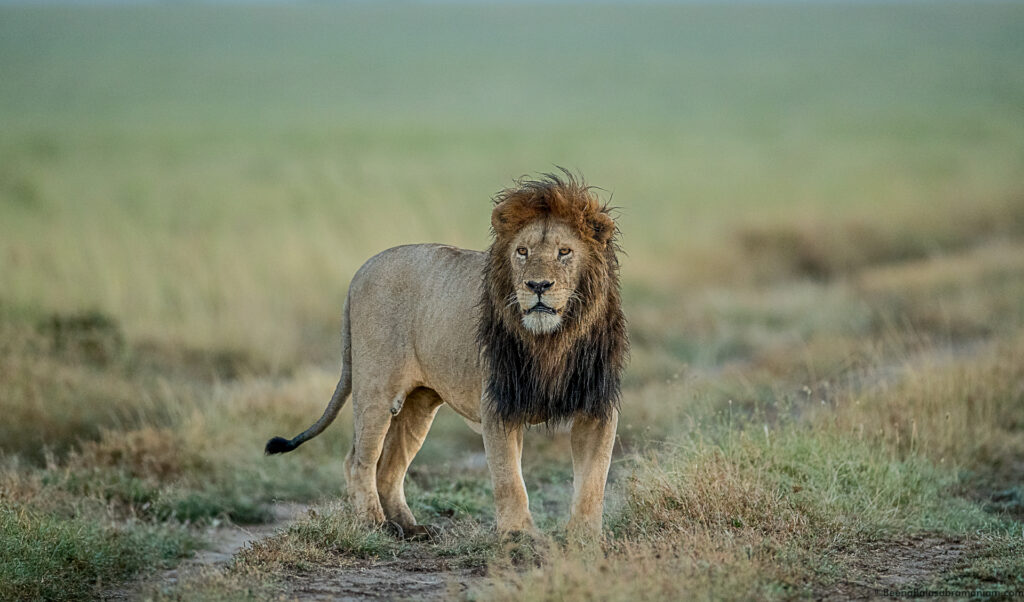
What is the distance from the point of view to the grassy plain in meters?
6.52

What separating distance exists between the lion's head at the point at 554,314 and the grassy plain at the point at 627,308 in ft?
1.62

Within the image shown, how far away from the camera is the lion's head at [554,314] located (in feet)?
19.7

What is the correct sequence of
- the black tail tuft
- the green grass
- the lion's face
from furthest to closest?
the green grass
the black tail tuft
the lion's face

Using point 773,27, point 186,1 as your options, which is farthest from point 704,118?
point 186,1

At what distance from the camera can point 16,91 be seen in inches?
1686

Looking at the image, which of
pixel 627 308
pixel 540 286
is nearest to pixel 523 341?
pixel 540 286

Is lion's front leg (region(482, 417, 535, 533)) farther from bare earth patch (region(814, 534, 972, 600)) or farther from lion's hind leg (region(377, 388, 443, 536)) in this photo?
bare earth patch (region(814, 534, 972, 600))

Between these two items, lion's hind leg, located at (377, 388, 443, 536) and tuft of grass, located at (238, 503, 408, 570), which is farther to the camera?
lion's hind leg, located at (377, 388, 443, 536)

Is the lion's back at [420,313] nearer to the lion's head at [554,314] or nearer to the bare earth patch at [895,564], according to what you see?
the lion's head at [554,314]

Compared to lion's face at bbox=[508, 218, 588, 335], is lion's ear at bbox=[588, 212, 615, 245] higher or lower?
higher

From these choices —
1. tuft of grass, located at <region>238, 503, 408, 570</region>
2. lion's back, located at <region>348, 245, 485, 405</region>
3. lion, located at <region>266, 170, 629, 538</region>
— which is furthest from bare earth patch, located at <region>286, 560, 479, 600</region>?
lion's back, located at <region>348, 245, 485, 405</region>

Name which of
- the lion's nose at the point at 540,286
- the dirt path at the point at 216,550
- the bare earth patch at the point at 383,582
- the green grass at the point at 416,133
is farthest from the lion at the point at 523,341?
the green grass at the point at 416,133

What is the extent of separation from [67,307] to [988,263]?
11.2 m

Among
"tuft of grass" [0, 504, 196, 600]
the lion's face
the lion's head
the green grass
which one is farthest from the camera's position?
the green grass
